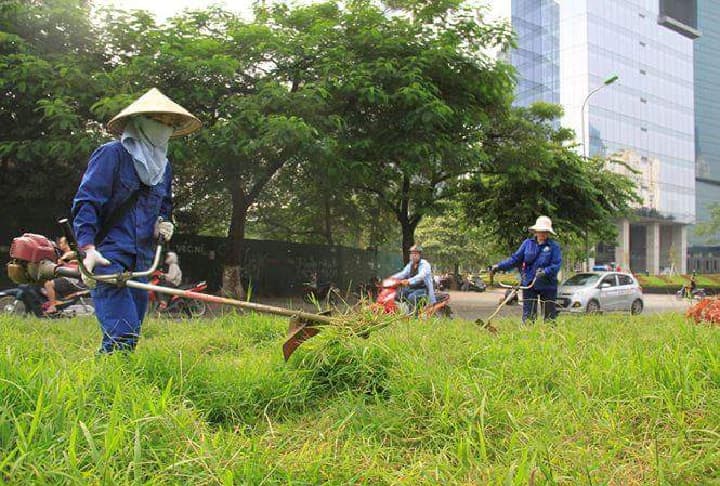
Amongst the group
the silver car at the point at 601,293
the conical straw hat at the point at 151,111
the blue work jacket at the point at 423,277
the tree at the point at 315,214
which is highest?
the tree at the point at 315,214

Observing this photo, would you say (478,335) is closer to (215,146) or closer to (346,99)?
(215,146)

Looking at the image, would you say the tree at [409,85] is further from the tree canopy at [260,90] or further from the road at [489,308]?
the road at [489,308]

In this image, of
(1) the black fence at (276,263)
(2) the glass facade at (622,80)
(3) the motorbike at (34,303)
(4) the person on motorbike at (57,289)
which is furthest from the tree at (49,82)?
(2) the glass facade at (622,80)

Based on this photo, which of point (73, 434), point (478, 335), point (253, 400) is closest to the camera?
point (73, 434)

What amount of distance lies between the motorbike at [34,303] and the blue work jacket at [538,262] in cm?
600

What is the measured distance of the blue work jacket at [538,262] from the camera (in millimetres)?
6410

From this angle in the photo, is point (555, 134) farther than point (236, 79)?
Yes

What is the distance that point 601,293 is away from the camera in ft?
47.6

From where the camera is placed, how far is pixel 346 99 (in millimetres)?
11320

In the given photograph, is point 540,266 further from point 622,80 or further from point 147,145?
point 622,80

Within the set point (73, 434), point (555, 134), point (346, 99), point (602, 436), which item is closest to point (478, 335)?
point (602, 436)

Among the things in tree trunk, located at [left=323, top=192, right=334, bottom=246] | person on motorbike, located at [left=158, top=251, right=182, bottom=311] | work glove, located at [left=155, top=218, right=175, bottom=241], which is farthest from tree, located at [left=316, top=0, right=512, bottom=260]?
work glove, located at [left=155, top=218, right=175, bottom=241]

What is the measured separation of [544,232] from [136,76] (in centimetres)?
743

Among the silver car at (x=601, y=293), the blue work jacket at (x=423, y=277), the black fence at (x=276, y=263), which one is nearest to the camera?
the blue work jacket at (x=423, y=277)
